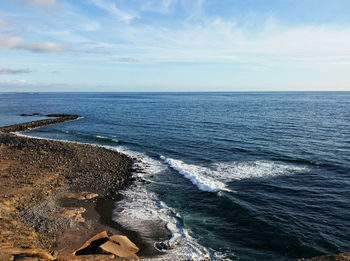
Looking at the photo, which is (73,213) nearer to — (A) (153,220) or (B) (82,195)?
(B) (82,195)

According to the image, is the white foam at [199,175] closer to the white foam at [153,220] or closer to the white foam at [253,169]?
the white foam at [253,169]

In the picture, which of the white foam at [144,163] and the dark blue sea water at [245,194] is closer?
the dark blue sea water at [245,194]

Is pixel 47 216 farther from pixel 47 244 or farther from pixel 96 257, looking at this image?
pixel 96 257

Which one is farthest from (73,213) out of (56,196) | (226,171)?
(226,171)

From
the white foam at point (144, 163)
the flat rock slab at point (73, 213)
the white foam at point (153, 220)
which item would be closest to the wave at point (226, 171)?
the white foam at point (144, 163)

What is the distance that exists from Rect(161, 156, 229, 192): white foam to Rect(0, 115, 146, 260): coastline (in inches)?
235

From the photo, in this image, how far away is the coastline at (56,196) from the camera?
14.6m

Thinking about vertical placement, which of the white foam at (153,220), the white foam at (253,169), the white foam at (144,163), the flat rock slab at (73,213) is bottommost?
the white foam at (153,220)

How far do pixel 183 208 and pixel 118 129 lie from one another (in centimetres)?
3945

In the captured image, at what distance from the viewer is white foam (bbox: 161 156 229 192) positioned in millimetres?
24956

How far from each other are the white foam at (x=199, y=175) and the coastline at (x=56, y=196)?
597cm

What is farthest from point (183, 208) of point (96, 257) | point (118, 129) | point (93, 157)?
point (118, 129)

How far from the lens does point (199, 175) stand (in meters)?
28.1

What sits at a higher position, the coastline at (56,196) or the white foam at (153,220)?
the coastline at (56,196)
